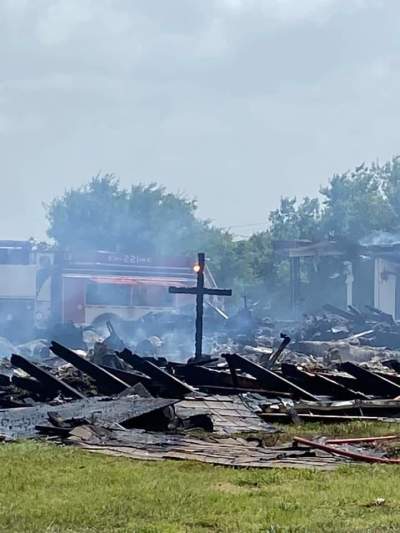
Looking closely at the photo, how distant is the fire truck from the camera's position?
115ft

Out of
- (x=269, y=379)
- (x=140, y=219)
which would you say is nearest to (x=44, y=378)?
(x=269, y=379)

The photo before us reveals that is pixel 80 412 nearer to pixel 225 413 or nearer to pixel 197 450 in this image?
pixel 225 413

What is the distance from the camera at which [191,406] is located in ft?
42.0

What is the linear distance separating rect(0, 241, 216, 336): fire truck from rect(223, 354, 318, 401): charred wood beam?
66.6ft

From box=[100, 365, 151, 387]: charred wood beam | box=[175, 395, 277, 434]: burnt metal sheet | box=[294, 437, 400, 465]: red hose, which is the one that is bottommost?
box=[175, 395, 277, 434]: burnt metal sheet

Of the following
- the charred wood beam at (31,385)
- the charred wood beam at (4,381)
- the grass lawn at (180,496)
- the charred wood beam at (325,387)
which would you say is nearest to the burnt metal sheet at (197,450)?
the grass lawn at (180,496)

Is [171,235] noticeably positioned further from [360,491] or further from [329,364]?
[360,491]

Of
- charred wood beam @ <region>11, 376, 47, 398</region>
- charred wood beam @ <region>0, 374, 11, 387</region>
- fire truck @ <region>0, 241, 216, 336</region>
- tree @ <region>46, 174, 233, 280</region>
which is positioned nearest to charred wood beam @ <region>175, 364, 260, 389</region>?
charred wood beam @ <region>11, 376, 47, 398</region>

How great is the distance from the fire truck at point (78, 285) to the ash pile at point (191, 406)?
55.4 ft

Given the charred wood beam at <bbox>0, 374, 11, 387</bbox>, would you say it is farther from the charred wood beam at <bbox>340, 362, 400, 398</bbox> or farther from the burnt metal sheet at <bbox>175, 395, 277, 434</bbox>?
the charred wood beam at <bbox>340, 362, 400, 398</bbox>

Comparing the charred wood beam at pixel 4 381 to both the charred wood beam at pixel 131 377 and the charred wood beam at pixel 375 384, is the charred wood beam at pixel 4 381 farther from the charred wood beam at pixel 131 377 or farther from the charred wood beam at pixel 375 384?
the charred wood beam at pixel 375 384

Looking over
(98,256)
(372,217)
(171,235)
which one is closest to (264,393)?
(98,256)

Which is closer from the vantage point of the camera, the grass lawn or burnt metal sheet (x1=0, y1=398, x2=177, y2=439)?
the grass lawn

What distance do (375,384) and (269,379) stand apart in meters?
1.64
